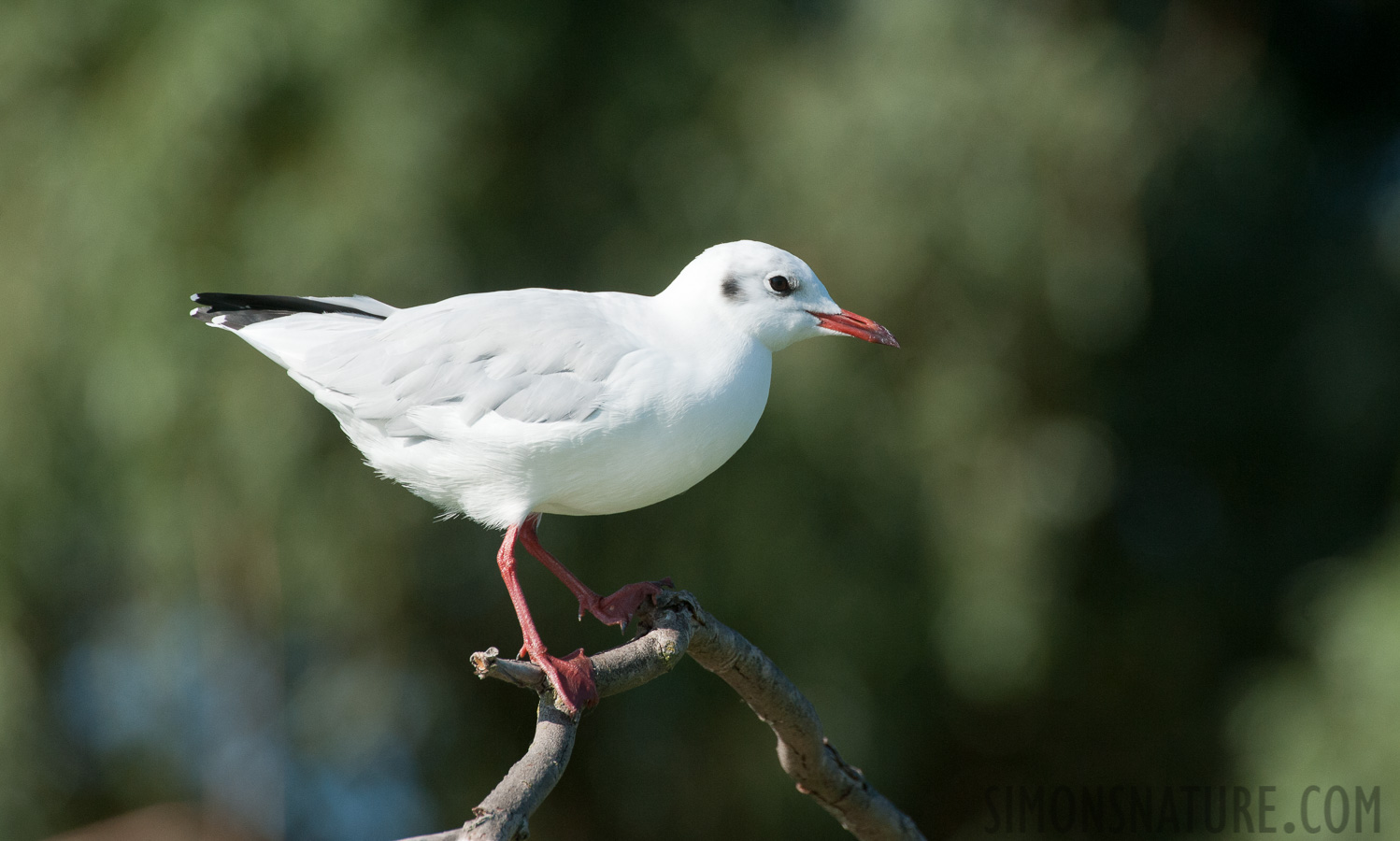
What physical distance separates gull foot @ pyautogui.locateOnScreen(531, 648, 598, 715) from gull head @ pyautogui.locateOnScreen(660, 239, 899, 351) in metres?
0.59

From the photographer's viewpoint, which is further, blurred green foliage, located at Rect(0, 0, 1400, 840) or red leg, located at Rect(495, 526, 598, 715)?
blurred green foliage, located at Rect(0, 0, 1400, 840)

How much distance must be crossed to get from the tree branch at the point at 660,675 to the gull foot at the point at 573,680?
11 millimetres

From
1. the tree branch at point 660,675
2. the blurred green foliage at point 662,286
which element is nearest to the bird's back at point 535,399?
the tree branch at point 660,675

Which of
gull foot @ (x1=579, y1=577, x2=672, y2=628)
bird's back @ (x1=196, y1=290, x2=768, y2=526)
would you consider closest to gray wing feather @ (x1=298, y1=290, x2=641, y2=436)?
bird's back @ (x1=196, y1=290, x2=768, y2=526)

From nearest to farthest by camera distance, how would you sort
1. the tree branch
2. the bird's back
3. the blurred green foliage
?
1. the tree branch
2. the bird's back
3. the blurred green foliage

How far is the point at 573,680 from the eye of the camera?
1463 mm

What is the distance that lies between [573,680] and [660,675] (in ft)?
1.16

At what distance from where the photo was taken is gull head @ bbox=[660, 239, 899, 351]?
179 centimetres

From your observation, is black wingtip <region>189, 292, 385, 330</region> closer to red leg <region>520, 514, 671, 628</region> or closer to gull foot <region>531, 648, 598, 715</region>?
red leg <region>520, 514, 671, 628</region>

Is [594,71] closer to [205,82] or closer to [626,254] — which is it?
[626,254]

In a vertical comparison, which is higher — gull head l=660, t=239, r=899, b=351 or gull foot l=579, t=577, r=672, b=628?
gull head l=660, t=239, r=899, b=351

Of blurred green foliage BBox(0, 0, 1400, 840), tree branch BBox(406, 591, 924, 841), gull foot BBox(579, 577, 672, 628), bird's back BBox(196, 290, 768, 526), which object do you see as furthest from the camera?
blurred green foliage BBox(0, 0, 1400, 840)

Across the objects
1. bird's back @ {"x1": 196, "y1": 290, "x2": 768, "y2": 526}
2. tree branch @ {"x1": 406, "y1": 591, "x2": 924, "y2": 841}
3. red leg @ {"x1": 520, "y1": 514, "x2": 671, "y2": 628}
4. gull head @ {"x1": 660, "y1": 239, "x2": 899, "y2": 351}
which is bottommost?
tree branch @ {"x1": 406, "y1": 591, "x2": 924, "y2": 841}

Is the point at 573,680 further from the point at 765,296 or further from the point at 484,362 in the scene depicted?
the point at 765,296
